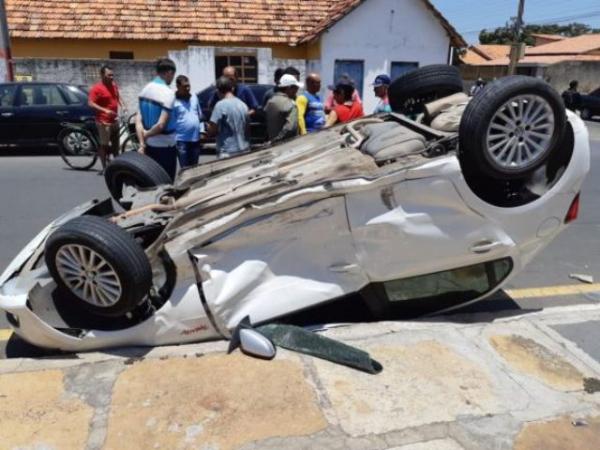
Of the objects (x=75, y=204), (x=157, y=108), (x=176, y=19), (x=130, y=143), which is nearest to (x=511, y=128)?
(x=157, y=108)

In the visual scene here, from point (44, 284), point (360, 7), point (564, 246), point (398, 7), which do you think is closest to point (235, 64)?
point (360, 7)

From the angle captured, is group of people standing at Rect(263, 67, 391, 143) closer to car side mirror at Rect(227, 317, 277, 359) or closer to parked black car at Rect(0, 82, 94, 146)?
car side mirror at Rect(227, 317, 277, 359)

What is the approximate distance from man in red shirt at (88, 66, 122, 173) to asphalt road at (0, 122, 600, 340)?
0.64 metres

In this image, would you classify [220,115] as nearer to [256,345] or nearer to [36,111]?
[256,345]

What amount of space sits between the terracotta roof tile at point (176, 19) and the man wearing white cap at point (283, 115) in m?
11.6

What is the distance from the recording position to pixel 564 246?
17.9 ft

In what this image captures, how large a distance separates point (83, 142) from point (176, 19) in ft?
26.7

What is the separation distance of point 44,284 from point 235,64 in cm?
1464

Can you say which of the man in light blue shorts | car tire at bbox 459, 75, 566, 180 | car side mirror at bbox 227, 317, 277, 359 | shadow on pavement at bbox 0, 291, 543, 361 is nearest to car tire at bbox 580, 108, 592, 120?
the man in light blue shorts

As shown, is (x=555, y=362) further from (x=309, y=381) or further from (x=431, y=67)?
(x=431, y=67)

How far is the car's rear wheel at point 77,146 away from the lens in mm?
9954

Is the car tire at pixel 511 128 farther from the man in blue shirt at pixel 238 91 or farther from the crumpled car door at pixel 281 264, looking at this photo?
the man in blue shirt at pixel 238 91

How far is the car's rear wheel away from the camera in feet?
32.7

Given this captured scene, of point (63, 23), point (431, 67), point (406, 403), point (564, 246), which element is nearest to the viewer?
point (406, 403)
